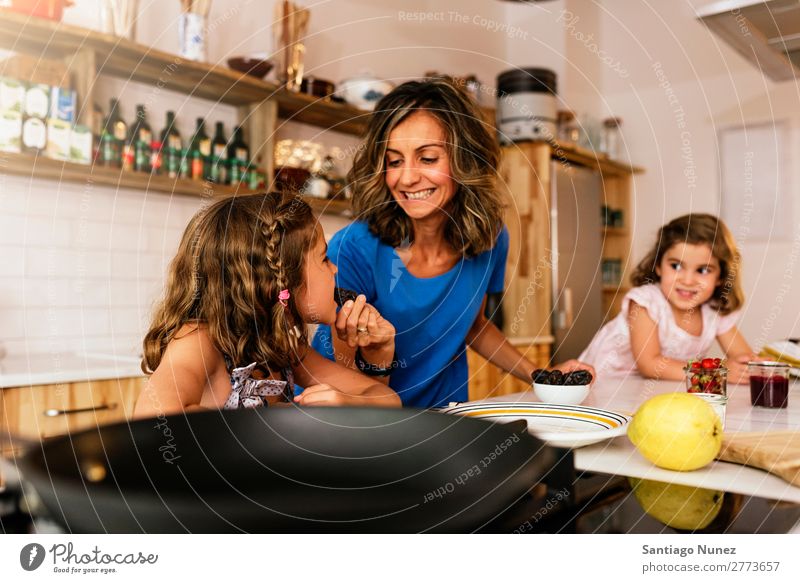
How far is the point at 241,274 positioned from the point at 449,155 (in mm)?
312

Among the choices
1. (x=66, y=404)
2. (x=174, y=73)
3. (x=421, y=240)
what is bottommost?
(x=66, y=404)

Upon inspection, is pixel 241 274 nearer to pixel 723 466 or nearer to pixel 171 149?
pixel 723 466

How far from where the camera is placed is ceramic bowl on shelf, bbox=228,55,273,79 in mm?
1605

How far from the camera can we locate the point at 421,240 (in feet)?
2.93

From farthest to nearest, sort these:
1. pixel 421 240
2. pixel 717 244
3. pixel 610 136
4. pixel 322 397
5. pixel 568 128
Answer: pixel 610 136 < pixel 568 128 < pixel 717 244 < pixel 421 240 < pixel 322 397

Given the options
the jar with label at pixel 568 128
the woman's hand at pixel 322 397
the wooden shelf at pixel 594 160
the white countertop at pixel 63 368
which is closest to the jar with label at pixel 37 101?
the white countertop at pixel 63 368

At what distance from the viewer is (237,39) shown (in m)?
1.70

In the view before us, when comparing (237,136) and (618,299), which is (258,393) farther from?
(618,299)

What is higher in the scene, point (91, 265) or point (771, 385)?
point (91, 265)

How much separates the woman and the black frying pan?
0.96ft

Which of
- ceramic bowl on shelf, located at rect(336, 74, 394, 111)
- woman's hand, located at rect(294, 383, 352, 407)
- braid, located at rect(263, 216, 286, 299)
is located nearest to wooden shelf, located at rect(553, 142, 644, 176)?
ceramic bowl on shelf, located at rect(336, 74, 394, 111)

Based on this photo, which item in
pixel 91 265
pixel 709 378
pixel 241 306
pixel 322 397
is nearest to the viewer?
pixel 322 397

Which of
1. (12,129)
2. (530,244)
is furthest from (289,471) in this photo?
(530,244)

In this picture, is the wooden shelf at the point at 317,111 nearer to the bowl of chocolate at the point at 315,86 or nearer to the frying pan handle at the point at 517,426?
the bowl of chocolate at the point at 315,86
